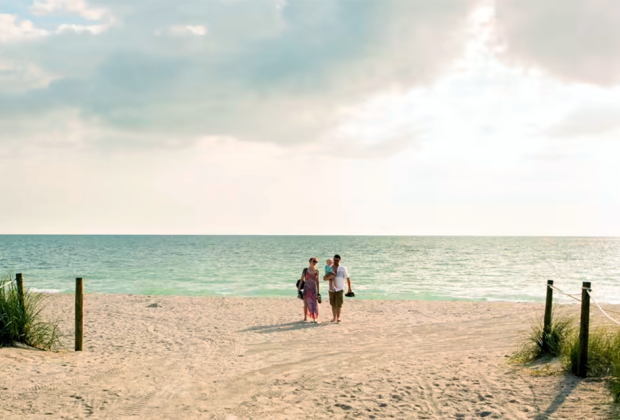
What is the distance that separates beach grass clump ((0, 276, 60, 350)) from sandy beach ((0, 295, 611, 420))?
518 mm

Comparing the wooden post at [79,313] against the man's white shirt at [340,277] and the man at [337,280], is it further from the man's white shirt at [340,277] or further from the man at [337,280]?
the man's white shirt at [340,277]

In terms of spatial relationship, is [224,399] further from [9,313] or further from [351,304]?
[351,304]

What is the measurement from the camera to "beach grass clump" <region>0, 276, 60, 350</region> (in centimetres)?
977

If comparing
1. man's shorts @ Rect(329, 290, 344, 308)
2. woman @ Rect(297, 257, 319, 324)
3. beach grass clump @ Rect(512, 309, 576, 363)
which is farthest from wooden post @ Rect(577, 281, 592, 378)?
woman @ Rect(297, 257, 319, 324)

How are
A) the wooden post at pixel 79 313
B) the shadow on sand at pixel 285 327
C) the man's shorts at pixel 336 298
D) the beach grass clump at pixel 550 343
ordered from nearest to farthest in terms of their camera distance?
the beach grass clump at pixel 550 343
the wooden post at pixel 79 313
the shadow on sand at pixel 285 327
the man's shorts at pixel 336 298

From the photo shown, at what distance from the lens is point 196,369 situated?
898 cm

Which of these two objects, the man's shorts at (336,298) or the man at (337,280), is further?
the man's shorts at (336,298)

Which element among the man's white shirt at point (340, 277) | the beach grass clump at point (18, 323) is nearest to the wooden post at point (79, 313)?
the beach grass clump at point (18, 323)

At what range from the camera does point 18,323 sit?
9.97m

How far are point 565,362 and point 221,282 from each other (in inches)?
1031

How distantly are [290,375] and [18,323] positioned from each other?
5777 mm

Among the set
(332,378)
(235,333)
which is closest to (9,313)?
(235,333)

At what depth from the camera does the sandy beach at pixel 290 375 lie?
6664mm

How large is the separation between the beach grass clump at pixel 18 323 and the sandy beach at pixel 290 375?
20.4 inches
